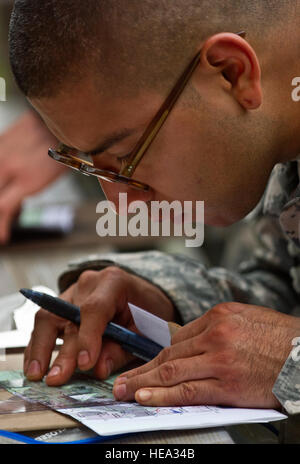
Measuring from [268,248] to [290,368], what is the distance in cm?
74

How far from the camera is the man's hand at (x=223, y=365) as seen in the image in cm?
81

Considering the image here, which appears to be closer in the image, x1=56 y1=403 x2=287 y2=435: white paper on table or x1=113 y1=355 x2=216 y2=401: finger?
x1=56 y1=403 x2=287 y2=435: white paper on table

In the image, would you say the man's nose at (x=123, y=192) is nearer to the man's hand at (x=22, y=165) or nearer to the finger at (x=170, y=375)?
the finger at (x=170, y=375)

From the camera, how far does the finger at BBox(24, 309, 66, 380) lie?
980 millimetres

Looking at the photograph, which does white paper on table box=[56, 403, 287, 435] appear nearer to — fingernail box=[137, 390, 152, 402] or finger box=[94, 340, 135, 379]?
fingernail box=[137, 390, 152, 402]

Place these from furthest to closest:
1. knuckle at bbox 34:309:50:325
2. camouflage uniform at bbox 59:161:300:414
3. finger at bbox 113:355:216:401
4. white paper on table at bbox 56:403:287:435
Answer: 1. camouflage uniform at bbox 59:161:300:414
2. knuckle at bbox 34:309:50:325
3. finger at bbox 113:355:216:401
4. white paper on table at bbox 56:403:287:435

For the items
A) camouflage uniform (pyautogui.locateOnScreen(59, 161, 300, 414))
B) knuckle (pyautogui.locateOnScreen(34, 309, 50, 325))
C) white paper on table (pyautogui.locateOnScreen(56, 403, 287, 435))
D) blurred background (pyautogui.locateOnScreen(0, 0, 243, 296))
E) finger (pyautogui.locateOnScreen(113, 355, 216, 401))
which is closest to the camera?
white paper on table (pyautogui.locateOnScreen(56, 403, 287, 435))

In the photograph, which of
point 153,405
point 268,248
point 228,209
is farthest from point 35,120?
point 153,405

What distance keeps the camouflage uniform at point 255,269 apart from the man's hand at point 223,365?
0.25m

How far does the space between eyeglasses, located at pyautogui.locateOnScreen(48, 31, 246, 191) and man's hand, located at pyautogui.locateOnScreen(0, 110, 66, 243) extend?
0.98 metres

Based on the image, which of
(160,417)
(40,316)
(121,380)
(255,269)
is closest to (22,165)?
(255,269)

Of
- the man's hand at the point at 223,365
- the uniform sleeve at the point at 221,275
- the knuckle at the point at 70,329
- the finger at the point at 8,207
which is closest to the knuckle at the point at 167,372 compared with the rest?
the man's hand at the point at 223,365

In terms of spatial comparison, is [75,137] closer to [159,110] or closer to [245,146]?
[159,110]

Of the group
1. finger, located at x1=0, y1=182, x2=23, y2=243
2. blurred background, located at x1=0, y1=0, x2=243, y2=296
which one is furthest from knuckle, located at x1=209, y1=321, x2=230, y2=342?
finger, located at x1=0, y1=182, x2=23, y2=243
